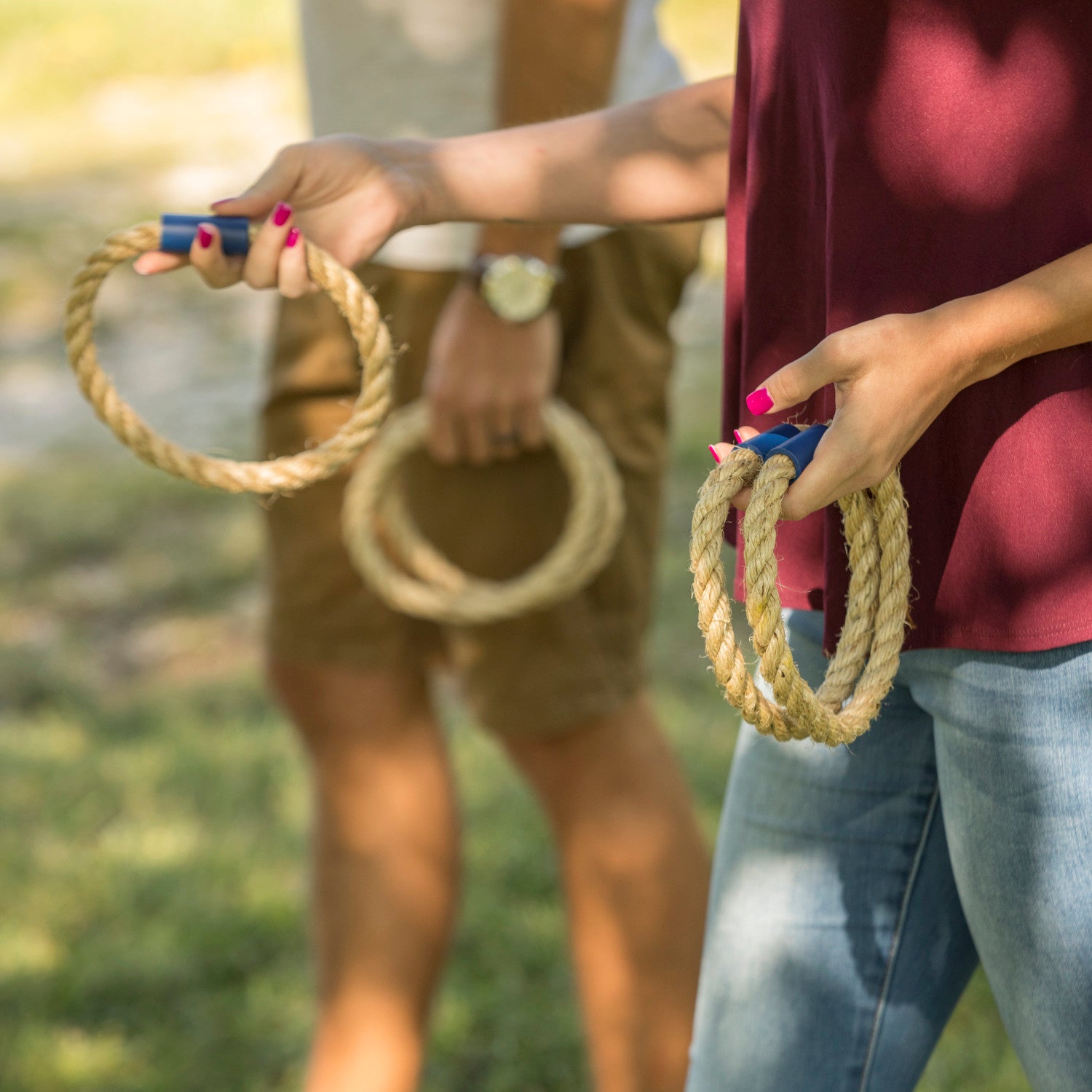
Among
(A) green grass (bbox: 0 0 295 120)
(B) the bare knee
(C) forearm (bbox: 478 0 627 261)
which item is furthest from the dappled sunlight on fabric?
(A) green grass (bbox: 0 0 295 120)

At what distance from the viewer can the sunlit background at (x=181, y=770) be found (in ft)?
7.17

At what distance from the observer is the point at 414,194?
49.2 inches

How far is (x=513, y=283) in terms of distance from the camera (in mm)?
1710

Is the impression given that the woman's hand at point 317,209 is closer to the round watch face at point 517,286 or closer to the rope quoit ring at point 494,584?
the round watch face at point 517,286

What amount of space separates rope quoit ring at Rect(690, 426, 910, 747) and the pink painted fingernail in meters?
0.02

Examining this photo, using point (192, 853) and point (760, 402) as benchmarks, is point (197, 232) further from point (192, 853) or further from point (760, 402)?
point (192, 853)

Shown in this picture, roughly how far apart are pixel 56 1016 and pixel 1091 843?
1.66m

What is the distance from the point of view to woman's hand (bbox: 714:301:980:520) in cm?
95

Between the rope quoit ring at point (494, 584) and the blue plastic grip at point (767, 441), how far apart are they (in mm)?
785

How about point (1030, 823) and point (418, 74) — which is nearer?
point (1030, 823)

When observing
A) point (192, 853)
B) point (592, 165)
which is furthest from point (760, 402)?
point (192, 853)

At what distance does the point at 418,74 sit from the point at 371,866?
1.00m

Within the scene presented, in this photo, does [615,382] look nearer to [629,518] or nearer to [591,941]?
[629,518]

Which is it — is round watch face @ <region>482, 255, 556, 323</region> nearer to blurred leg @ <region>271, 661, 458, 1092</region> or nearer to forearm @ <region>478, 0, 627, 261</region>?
forearm @ <region>478, 0, 627, 261</region>
